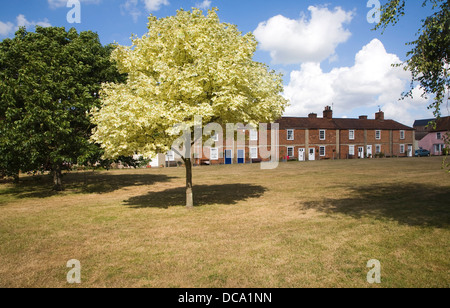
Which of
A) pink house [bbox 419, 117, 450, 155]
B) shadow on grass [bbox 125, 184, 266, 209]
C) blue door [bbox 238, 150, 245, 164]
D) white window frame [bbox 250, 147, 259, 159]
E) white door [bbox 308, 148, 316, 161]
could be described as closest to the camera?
shadow on grass [bbox 125, 184, 266, 209]

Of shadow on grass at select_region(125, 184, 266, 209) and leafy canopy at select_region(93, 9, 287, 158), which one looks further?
shadow on grass at select_region(125, 184, 266, 209)

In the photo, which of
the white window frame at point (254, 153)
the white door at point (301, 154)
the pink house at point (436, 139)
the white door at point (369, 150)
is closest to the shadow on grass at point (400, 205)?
the white window frame at point (254, 153)

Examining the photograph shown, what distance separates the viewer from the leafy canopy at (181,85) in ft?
39.0

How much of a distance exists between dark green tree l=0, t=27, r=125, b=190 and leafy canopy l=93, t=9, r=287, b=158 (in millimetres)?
6171

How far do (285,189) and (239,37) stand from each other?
11009 millimetres

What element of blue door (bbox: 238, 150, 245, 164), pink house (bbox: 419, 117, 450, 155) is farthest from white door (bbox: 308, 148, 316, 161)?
pink house (bbox: 419, 117, 450, 155)

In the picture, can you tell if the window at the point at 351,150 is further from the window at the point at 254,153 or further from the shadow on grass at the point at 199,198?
the shadow on grass at the point at 199,198

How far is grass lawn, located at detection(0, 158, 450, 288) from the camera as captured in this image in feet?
21.4

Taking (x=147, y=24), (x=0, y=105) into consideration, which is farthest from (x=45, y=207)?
(x=147, y=24)

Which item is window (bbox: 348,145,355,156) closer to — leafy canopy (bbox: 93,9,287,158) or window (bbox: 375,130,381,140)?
window (bbox: 375,130,381,140)

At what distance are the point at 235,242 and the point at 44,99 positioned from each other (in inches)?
635

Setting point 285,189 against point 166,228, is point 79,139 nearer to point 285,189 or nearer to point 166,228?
point 166,228

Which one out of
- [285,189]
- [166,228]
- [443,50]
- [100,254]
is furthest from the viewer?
[285,189]
